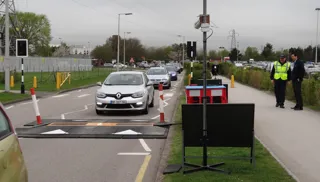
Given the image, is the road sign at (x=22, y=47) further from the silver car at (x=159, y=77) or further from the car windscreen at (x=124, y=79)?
the silver car at (x=159, y=77)

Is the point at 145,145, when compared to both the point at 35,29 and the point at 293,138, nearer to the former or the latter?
the point at 293,138

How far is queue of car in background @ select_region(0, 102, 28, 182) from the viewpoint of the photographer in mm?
3231

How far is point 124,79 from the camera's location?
1523 cm

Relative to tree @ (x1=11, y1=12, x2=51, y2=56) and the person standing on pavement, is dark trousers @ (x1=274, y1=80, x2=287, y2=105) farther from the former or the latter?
tree @ (x1=11, y1=12, x2=51, y2=56)

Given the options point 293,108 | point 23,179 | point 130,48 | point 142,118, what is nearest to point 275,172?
point 23,179

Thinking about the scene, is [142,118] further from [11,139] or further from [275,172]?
[11,139]

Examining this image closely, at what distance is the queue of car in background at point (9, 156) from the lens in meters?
3.23

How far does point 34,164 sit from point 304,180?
4.32 m

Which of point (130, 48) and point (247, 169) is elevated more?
point (130, 48)

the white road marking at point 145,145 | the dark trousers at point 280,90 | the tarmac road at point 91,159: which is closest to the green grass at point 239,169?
the tarmac road at point 91,159

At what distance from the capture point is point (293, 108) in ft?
46.2

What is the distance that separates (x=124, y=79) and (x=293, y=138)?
25.2 feet

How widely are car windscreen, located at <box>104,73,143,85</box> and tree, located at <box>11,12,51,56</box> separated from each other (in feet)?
261

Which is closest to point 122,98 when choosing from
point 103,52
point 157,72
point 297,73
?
point 297,73
